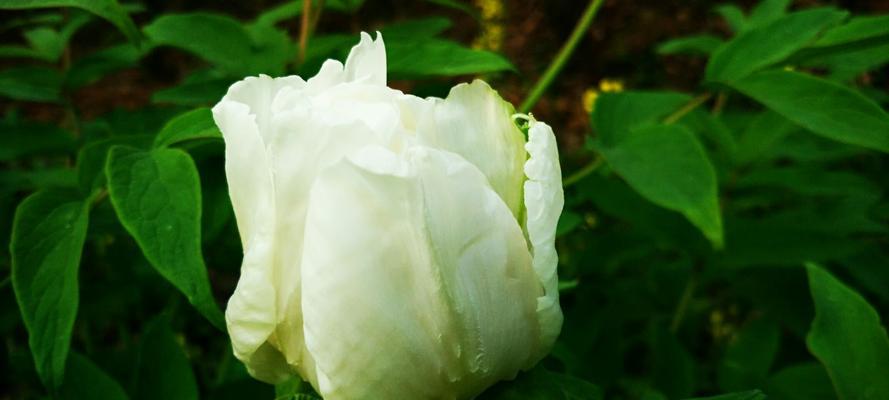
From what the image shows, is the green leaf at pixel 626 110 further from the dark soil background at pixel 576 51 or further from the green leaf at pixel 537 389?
the dark soil background at pixel 576 51

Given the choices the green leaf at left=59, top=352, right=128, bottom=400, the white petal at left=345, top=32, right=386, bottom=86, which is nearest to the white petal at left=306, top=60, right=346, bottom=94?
the white petal at left=345, top=32, right=386, bottom=86

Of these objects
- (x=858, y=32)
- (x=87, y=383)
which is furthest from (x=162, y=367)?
(x=858, y=32)

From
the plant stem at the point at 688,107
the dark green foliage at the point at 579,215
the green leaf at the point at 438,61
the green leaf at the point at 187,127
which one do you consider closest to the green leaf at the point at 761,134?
the dark green foliage at the point at 579,215

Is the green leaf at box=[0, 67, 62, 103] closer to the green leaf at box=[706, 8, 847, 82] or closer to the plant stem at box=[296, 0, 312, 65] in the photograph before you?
the plant stem at box=[296, 0, 312, 65]

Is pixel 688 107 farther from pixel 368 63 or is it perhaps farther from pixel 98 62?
pixel 98 62

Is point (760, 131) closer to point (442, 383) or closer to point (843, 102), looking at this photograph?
point (843, 102)

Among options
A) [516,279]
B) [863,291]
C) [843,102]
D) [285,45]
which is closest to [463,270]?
[516,279]

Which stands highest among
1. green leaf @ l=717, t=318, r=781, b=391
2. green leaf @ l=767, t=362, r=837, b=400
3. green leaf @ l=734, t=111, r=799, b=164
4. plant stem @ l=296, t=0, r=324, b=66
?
plant stem @ l=296, t=0, r=324, b=66
